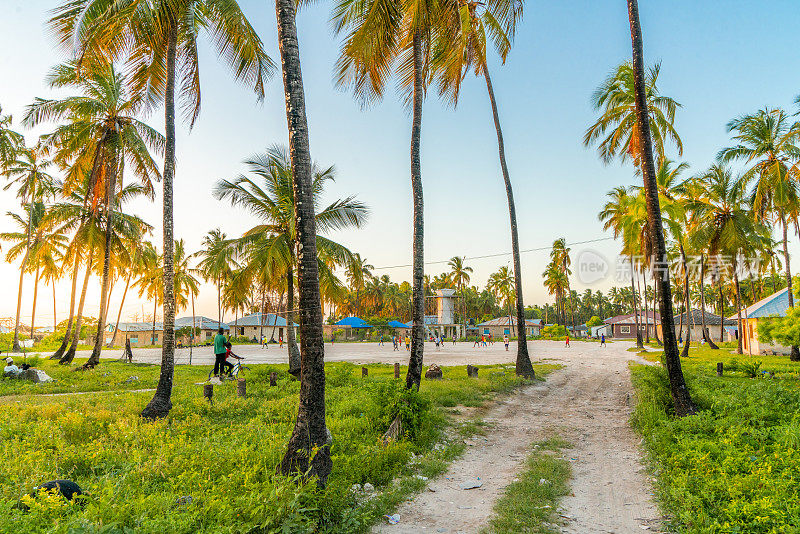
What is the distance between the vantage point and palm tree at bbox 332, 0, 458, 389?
10.1 metres

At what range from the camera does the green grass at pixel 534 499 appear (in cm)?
481

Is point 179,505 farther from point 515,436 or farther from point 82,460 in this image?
point 515,436

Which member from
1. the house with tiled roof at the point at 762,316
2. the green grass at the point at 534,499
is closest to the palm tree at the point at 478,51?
the green grass at the point at 534,499

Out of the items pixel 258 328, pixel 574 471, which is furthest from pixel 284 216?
pixel 258 328

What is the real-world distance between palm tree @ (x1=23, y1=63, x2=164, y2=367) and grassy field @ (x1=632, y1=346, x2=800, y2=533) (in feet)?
65.6

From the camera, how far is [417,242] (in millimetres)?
10797

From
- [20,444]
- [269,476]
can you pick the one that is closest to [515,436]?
[269,476]

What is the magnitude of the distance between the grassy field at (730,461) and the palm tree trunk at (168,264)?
9.31 meters

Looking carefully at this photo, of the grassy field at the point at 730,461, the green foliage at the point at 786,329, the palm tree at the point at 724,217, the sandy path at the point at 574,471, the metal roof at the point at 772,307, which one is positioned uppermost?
the palm tree at the point at 724,217

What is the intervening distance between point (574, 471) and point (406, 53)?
10476 millimetres

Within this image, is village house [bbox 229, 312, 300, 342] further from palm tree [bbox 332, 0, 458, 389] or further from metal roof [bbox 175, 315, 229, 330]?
palm tree [bbox 332, 0, 458, 389]

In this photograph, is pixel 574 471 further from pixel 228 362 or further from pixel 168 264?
pixel 228 362

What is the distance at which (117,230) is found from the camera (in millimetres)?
24234

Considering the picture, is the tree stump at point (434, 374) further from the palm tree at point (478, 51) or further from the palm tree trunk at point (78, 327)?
the palm tree trunk at point (78, 327)
